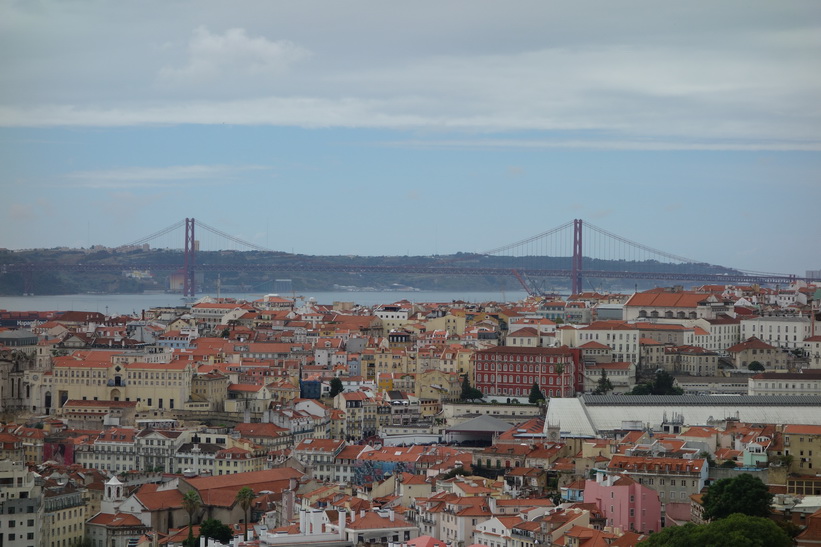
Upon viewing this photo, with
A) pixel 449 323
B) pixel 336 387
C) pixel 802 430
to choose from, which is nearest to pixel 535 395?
pixel 336 387

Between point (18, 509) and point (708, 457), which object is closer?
point (18, 509)

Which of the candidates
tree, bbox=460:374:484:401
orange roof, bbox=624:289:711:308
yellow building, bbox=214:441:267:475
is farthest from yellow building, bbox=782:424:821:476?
orange roof, bbox=624:289:711:308

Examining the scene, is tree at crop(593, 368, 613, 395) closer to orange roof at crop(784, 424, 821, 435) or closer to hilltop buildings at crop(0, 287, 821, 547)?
hilltop buildings at crop(0, 287, 821, 547)

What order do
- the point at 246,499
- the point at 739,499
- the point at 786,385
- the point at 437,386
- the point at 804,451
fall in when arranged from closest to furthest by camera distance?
the point at 739,499 < the point at 804,451 < the point at 246,499 < the point at 786,385 < the point at 437,386

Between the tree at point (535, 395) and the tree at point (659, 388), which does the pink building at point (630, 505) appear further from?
the tree at point (659, 388)

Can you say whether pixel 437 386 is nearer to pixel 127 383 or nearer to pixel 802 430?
pixel 127 383

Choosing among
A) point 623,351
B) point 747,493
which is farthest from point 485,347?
point 747,493
